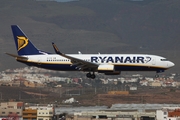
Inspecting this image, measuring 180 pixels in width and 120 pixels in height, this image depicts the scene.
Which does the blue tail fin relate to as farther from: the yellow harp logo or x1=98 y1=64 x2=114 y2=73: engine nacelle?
x1=98 y1=64 x2=114 y2=73: engine nacelle

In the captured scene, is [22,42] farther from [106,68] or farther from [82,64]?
[106,68]

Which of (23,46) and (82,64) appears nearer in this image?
(82,64)

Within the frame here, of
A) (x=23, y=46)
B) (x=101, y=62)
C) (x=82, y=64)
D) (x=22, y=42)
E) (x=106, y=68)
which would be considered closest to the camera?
(x=106, y=68)

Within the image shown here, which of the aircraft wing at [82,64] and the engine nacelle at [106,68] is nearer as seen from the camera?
the engine nacelle at [106,68]

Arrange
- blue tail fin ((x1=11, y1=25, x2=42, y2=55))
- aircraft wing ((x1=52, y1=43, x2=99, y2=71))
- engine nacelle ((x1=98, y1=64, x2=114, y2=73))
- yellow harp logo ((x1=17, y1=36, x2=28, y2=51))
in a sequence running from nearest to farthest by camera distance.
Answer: engine nacelle ((x1=98, y1=64, x2=114, y2=73)) < aircraft wing ((x1=52, y1=43, x2=99, y2=71)) < blue tail fin ((x1=11, y1=25, x2=42, y2=55)) < yellow harp logo ((x1=17, y1=36, x2=28, y2=51))

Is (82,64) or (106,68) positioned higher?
(82,64)

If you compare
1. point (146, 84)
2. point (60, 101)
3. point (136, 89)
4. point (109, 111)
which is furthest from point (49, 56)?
point (146, 84)

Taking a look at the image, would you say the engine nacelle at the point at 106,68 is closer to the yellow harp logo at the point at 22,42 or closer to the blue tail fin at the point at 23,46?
the blue tail fin at the point at 23,46

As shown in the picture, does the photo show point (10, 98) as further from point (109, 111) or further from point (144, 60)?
point (144, 60)

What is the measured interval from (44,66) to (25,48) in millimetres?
3779

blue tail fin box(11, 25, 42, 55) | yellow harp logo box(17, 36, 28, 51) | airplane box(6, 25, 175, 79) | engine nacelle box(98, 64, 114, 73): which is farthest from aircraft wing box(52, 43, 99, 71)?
yellow harp logo box(17, 36, 28, 51)

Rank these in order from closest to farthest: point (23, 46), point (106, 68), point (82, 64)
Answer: point (106, 68) < point (82, 64) < point (23, 46)

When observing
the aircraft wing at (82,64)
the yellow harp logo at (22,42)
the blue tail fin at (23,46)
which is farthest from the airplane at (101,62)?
the yellow harp logo at (22,42)

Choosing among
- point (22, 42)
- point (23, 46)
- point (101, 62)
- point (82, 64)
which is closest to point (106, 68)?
point (101, 62)
